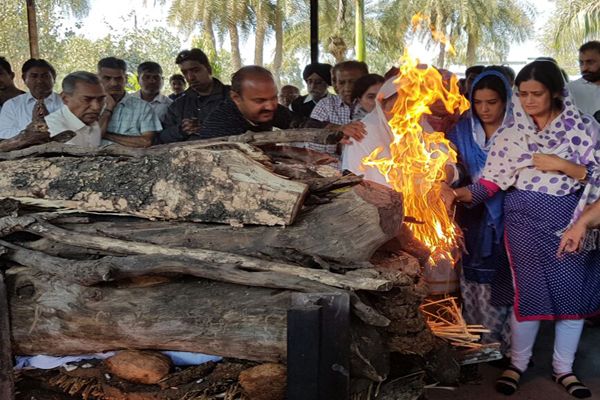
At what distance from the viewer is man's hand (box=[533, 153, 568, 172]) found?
144 inches

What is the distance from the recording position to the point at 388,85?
4203 millimetres

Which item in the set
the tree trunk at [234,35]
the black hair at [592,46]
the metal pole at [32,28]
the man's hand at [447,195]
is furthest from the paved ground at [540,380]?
the tree trunk at [234,35]

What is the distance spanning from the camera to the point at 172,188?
2797mm

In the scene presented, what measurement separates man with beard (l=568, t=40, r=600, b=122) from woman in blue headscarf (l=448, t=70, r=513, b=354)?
280cm

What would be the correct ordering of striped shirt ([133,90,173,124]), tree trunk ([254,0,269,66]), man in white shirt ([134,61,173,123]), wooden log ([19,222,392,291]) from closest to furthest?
1. wooden log ([19,222,392,291])
2. striped shirt ([133,90,173,124])
3. man in white shirt ([134,61,173,123])
4. tree trunk ([254,0,269,66])

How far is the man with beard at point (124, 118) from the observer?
4.72 meters

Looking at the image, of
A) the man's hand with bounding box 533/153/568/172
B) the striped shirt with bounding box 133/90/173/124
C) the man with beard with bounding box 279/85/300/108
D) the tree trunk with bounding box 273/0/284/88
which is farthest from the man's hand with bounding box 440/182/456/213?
the tree trunk with bounding box 273/0/284/88

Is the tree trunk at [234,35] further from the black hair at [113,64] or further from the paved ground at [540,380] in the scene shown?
the paved ground at [540,380]

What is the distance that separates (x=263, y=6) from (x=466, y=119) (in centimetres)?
2594

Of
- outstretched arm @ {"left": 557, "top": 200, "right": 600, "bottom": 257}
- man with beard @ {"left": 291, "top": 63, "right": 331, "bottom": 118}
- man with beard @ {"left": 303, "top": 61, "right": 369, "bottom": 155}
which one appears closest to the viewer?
outstretched arm @ {"left": 557, "top": 200, "right": 600, "bottom": 257}

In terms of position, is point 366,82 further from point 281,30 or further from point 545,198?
point 281,30

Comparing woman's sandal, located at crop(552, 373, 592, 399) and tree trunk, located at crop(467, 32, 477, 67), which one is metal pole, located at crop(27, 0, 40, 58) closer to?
woman's sandal, located at crop(552, 373, 592, 399)

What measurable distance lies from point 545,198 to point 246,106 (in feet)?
6.61

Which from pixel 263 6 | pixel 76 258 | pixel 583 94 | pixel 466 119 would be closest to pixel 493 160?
pixel 466 119
